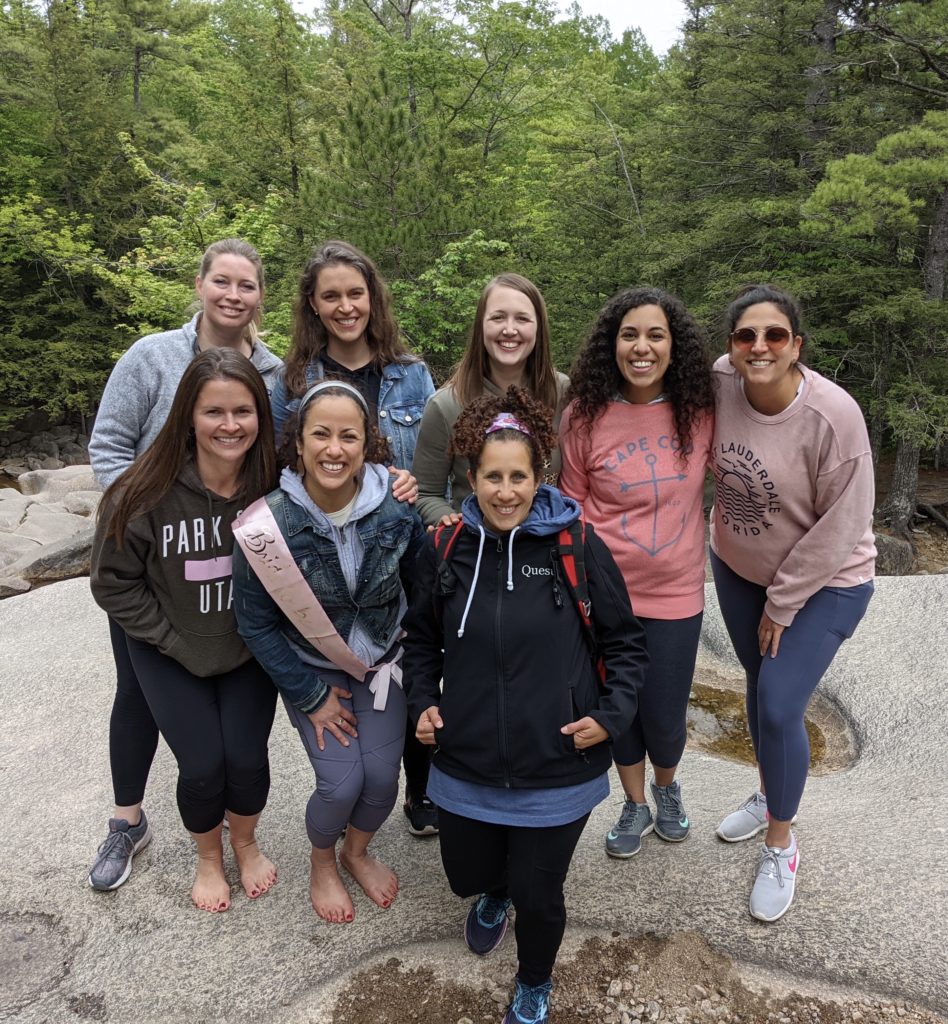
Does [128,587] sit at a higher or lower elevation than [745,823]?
higher

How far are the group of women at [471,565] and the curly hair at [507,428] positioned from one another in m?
0.01

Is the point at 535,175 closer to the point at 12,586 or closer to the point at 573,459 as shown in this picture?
the point at 12,586

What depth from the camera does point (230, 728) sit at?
2.59 m

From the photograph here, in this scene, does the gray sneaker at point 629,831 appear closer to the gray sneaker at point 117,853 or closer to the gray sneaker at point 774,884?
the gray sneaker at point 774,884

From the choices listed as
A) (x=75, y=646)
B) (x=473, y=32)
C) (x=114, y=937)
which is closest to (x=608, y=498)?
(x=114, y=937)

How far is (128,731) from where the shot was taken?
284 centimetres

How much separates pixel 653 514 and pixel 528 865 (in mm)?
1265

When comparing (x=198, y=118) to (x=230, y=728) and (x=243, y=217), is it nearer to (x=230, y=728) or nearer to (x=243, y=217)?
(x=243, y=217)

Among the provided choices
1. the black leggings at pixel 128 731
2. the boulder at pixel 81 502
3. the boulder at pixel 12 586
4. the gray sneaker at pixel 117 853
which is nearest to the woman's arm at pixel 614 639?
the black leggings at pixel 128 731

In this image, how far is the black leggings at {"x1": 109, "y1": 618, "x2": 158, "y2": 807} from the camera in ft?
9.00

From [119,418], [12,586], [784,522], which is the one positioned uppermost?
[119,418]

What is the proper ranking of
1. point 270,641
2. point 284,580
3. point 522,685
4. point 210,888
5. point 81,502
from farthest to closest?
point 81,502
point 210,888
point 270,641
point 284,580
point 522,685

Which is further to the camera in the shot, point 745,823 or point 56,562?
point 56,562

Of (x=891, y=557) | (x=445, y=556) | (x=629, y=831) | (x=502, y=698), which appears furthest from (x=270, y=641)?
(x=891, y=557)
